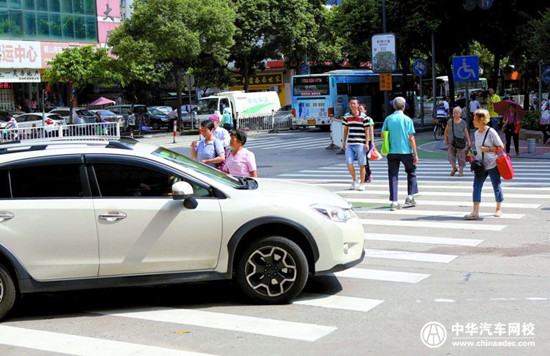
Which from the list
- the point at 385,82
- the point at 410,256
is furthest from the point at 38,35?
the point at 410,256

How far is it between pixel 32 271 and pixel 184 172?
1.60m

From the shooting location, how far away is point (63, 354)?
20.2 ft

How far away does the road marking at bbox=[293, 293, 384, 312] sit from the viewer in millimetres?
7316

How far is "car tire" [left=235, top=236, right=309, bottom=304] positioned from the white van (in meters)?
33.6

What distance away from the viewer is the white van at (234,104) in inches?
1641

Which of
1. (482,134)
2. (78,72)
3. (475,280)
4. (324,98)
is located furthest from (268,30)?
(475,280)

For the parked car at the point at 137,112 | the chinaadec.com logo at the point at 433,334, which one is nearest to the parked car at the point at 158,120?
the parked car at the point at 137,112

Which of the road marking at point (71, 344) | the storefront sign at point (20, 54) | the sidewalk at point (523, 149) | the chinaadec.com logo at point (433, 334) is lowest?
the road marking at point (71, 344)

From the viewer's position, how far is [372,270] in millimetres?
8906

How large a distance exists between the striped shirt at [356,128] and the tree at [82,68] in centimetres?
2550

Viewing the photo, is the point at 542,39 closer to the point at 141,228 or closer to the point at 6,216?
the point at 141,228

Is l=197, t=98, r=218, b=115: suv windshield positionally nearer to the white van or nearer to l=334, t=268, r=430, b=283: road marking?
the white van

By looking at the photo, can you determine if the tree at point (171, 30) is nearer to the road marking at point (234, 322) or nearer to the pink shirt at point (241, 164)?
the pink shirt at point (241, 164)

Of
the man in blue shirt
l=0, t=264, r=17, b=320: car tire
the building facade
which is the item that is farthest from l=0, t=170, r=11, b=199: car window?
the building facade
